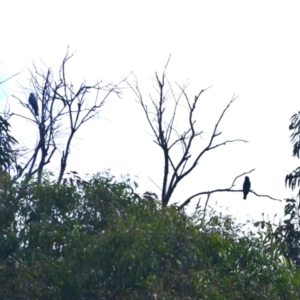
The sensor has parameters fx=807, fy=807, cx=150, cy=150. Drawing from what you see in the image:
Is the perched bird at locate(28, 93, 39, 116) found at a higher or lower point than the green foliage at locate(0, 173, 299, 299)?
higher

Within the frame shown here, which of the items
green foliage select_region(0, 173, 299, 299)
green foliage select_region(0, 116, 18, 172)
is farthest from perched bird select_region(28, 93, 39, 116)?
green foliage select_region(0, 173, 299, 299)

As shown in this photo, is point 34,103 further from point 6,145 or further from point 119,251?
point 119,251

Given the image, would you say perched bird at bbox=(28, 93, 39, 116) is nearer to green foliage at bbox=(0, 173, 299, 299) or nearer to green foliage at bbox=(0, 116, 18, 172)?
green foliage at bbox=(0, 116, 18, 172)

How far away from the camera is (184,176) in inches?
627

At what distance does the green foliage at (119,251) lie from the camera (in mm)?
9289

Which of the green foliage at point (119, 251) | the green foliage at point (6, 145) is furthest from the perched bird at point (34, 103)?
the green foliage at point (119, 251)

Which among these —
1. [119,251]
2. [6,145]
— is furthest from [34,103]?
[119,251]

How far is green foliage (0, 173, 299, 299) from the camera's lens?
366 inches

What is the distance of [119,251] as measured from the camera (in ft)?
30.8

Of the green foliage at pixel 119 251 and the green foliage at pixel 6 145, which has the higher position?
the green foliage at pixel 6 145

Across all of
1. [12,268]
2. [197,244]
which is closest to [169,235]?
[197,244]

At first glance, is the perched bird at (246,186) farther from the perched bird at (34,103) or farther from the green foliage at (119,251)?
the green foliage at (119,251)

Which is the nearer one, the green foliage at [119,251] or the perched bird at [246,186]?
the green foliage at [119,251]

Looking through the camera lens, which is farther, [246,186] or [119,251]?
[246,186]
